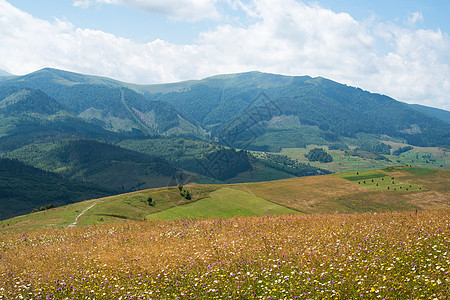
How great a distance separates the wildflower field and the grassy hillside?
88.0ft

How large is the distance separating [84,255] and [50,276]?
3.02 meters

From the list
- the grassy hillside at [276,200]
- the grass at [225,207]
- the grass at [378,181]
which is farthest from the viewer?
the grass at [378,181]

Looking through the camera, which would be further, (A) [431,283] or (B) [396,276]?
(B) [396,276]

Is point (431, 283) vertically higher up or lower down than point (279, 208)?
higher up

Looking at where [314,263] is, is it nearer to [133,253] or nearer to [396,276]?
[396,276]

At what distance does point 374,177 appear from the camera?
106 meters

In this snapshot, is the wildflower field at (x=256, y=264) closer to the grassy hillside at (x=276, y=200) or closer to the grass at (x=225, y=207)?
the grassy hillside at (x=276, y=200)

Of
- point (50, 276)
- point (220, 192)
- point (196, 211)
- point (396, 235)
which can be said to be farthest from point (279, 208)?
point (50, 276)

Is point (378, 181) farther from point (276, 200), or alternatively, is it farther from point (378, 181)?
point (276, 200)

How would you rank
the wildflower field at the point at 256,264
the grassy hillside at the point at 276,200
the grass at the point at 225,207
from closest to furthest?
the wildflower field at the point at 256,264 → the grassy hillside at the point at 276,200 → the grass at the point at 225,207

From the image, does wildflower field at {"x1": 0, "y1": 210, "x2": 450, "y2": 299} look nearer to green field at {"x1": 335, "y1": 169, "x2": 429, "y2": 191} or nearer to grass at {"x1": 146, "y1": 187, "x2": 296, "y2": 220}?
grass at {"x1": 146, "y1": 187, "x2": 296, "y2": 220}

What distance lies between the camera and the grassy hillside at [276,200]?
4747cm

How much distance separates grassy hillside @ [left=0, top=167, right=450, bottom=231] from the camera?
4747 centimetres

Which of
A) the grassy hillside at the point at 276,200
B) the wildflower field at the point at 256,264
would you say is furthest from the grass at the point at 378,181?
the wildflower field at the point at 256,264
